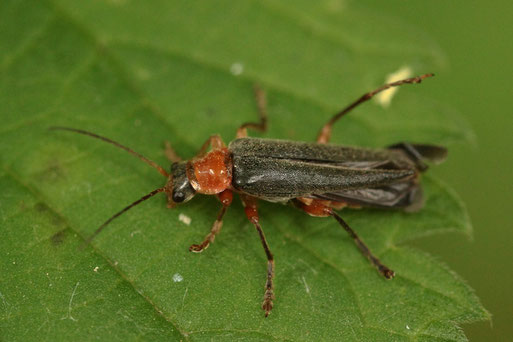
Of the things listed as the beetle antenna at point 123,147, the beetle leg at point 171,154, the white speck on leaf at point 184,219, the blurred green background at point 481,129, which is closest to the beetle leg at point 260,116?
the beetle leg at point 171,154

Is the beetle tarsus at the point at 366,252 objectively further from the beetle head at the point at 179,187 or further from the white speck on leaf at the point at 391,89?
the white speck on leaf at the point at 391,89

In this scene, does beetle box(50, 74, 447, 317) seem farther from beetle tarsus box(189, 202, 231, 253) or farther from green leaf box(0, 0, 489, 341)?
green leaf box(0, 0, 489, 341)

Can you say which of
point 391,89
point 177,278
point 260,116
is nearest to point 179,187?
point 177,278

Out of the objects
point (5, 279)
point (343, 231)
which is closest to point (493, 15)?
point (343, 231)

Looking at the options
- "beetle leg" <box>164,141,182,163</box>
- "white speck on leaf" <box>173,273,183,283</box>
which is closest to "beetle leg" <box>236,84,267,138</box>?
"beetle leg" <box>164,141,182,163</box>

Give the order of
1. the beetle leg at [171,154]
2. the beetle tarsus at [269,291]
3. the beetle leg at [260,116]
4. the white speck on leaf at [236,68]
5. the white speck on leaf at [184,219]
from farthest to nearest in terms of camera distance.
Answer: the white speck on leaf at [236,68] < the beetle leg at [260,116] < the beetle leg at [171,154] < the white speck on leaf at [184,219] < the beetle tarsus at [269,291]
